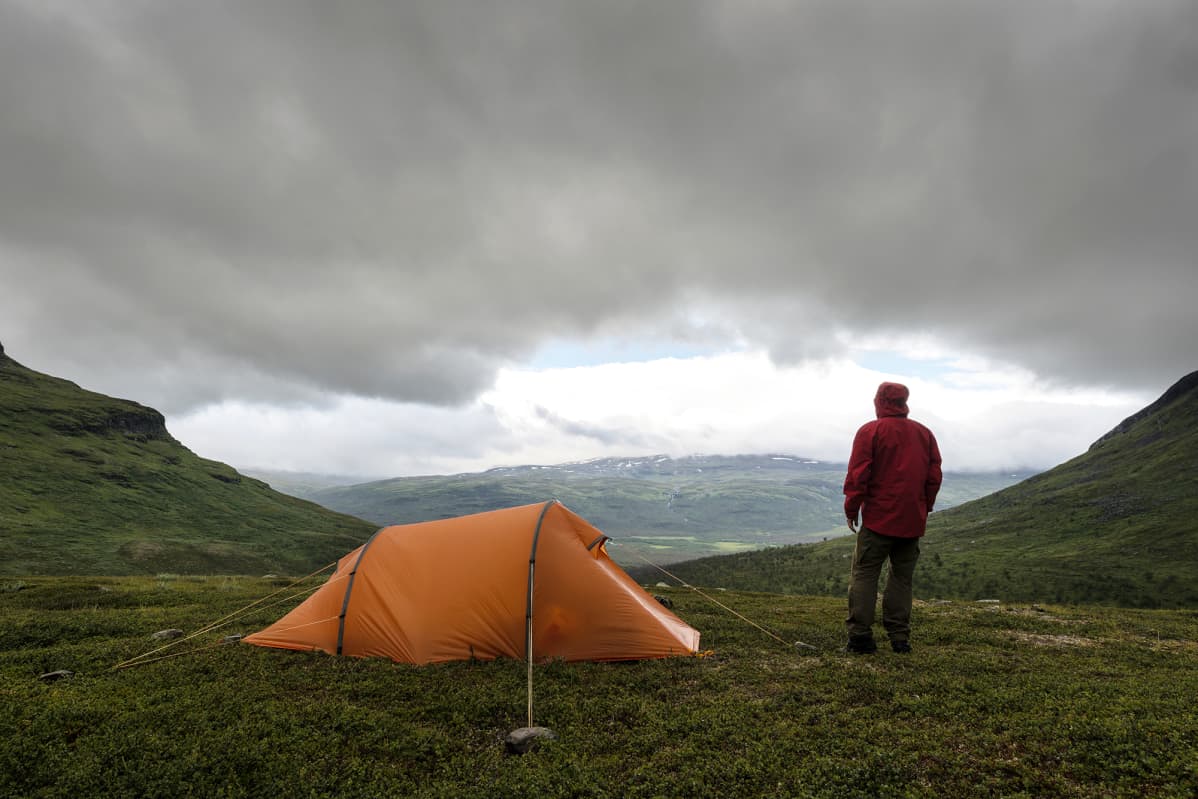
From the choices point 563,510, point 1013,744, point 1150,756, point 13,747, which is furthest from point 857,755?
point 13,747

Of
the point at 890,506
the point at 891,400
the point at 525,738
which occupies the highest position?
the point at 891,400

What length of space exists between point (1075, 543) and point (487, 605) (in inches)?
3250

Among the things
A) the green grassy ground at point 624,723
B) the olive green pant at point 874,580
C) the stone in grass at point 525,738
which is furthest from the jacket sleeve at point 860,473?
the stone in grass at point 525,738

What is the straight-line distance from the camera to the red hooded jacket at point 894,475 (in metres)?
9.97

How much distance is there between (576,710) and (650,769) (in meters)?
2.17

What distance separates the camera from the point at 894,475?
33.0 feet

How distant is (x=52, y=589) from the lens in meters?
20.4

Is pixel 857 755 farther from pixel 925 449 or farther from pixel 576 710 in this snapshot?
pixel 925 449

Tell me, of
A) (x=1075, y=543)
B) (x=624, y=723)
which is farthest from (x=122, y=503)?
(x=1075, y=543)

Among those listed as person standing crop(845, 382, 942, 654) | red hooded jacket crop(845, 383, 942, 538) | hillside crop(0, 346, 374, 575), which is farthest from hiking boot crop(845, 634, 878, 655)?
hillside crop(0, 346, 374, 575)

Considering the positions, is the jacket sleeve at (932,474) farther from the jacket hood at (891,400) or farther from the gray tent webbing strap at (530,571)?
the gray tent webbing strap at (530,571)

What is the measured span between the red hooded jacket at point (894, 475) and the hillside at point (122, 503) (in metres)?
94.8

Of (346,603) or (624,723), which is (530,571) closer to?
(624,723)

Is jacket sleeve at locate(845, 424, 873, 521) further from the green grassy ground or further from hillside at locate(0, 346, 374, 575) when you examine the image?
hillside at locate(0, 346, 374, 575)
